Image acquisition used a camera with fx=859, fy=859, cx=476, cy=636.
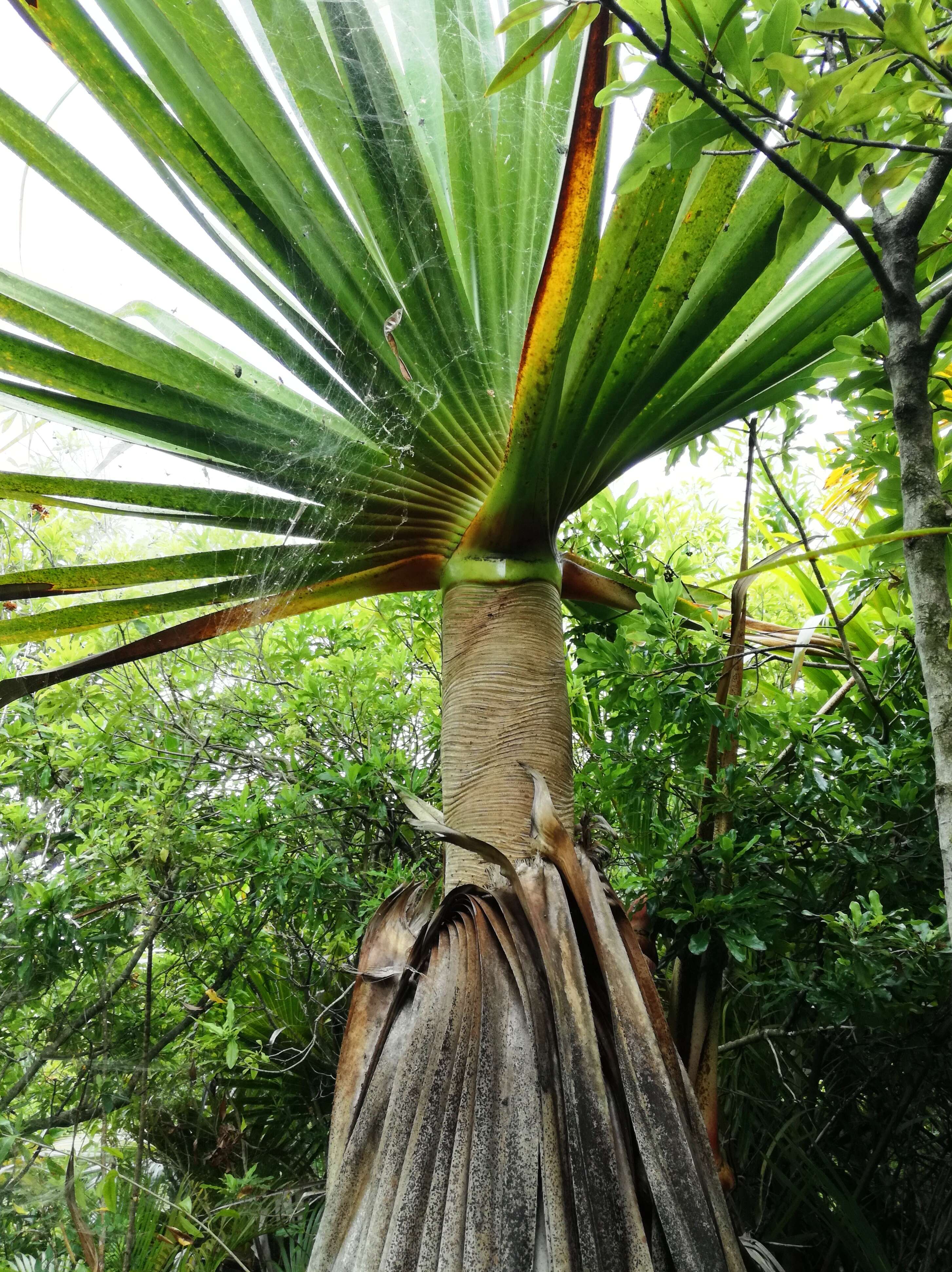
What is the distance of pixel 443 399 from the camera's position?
1.57 meters

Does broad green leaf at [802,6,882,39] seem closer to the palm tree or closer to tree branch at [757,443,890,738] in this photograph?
the palm tree

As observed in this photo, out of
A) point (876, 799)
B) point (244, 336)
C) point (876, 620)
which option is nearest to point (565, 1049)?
point (876, 799)

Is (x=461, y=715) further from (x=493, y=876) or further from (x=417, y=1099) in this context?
(x=417, y=1099)

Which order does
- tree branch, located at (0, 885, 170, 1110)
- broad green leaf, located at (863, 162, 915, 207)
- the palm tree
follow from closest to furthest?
1. broad green leaf, located at (863, 162, 915, 207)
2. the palm tree
3. tree branch, located at (0, 885, 170, 1110)

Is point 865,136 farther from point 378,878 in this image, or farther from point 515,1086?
point 378,878

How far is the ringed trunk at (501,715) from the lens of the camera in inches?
53.0

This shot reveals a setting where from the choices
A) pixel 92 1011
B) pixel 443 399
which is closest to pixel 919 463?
pixel 443 399

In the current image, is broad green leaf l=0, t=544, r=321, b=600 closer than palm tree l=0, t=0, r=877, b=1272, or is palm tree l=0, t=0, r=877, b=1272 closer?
palm tree l=0, t=0, r=877, b=1272

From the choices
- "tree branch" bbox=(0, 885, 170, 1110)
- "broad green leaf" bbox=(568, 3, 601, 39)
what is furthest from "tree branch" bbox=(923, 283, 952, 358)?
"tree branch" bbox=(0, 885, 170, 1110)

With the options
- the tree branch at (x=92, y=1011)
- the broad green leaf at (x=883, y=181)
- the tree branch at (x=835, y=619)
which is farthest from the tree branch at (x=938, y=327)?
the tree branch at (x=92, y=1011)

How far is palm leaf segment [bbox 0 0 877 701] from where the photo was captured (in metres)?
1.36

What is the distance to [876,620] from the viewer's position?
2602 millimetres

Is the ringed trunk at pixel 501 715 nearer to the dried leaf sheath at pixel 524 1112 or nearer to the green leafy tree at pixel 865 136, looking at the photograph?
the dried leaf sheath at pixel 524 1112

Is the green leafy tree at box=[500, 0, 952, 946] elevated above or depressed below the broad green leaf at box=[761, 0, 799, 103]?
below
